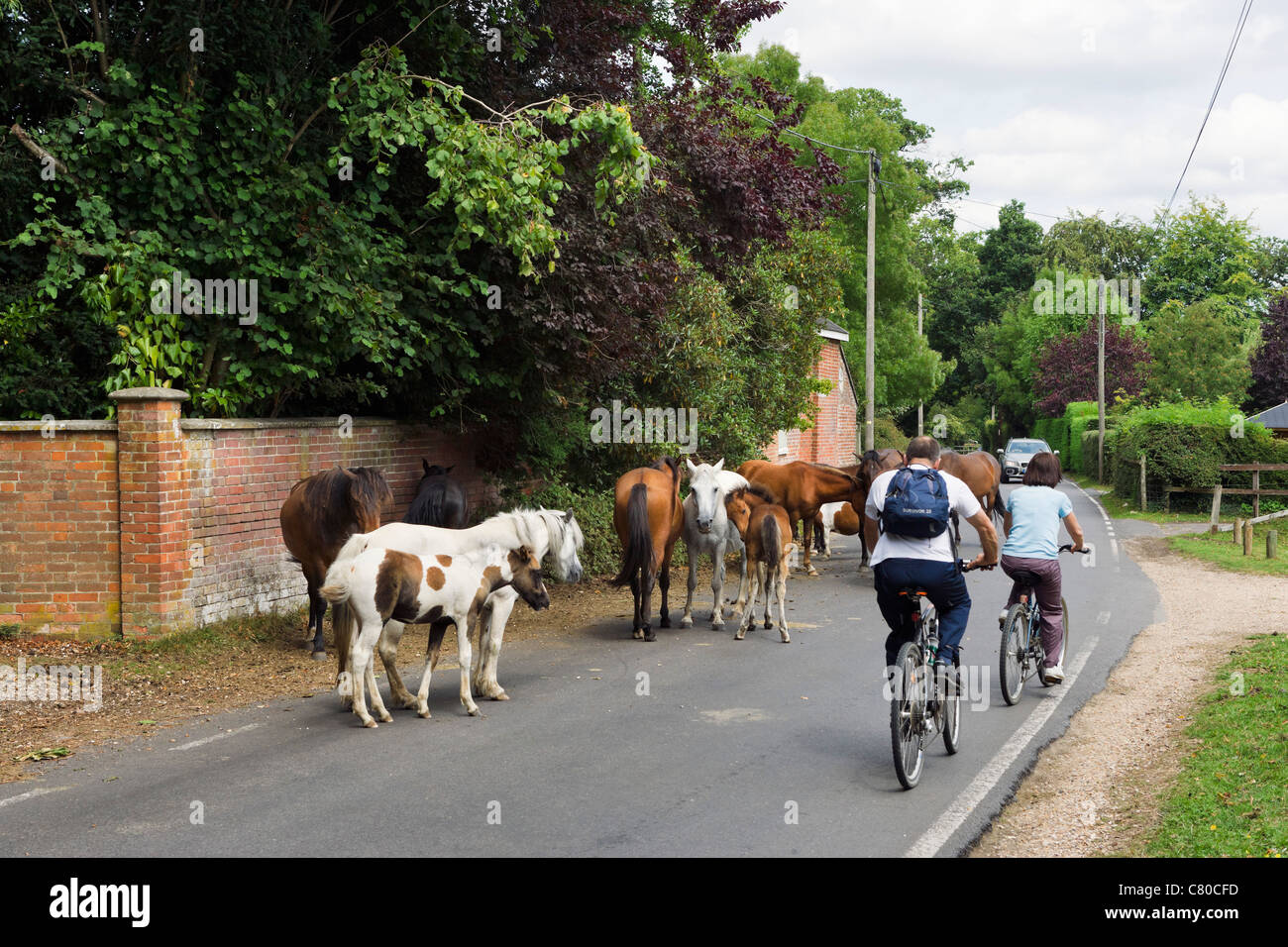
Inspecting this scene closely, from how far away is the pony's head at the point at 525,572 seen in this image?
8.76 meters

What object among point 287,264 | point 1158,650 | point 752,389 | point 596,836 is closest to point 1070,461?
point 752,389

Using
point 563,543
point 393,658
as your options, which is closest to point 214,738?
point 393,658

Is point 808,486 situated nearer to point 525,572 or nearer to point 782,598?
point 782,598

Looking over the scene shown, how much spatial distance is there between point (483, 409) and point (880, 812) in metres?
9.23

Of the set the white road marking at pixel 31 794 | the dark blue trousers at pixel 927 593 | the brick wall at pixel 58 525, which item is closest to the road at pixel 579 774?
the white road marking at pixel 31 794

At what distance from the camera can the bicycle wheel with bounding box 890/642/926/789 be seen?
21.9 feet

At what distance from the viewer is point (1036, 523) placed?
940 cm

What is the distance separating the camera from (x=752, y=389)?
21500 millimetres

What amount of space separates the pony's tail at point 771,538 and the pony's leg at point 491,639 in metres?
3.75

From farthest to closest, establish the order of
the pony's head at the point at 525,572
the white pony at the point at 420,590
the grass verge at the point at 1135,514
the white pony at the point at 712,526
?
1. the grass verge at the point at 1135,514
2. the white pony at the point at 712,526
3. the pony's head at the point at 525,572
4. the white pony at the point at 420,590

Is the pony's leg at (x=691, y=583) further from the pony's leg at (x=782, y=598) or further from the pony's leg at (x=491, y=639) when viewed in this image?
the pony's leg at (x=491, y=639)

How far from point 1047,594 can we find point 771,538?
3219 millimetres

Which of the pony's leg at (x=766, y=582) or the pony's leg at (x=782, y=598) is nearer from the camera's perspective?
the pony's leg at (x=782, y=598)

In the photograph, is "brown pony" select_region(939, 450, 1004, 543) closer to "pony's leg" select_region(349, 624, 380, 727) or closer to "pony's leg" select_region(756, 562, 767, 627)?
"pony's leg" select_region(756, 562, 767, 627)
